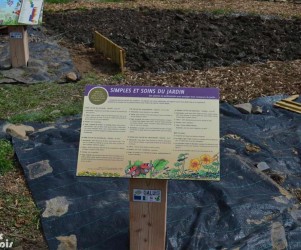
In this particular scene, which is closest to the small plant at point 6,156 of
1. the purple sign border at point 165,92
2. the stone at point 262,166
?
the purple sign border at point 165,92

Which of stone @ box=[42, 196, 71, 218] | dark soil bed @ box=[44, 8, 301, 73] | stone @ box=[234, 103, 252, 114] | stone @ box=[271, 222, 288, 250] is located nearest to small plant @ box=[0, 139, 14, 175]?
stone @ box=[42, 196, 71, 218]

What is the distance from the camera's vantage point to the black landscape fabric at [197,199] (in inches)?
176

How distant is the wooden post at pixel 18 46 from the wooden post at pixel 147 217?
5309mm

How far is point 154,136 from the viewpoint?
12.7 feet

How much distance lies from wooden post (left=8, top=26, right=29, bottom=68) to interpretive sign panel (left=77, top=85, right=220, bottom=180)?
17.0ft

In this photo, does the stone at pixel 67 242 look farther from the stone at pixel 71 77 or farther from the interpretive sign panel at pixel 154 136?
the stone at pixel 71 77

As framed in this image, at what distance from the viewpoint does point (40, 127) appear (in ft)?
21.5

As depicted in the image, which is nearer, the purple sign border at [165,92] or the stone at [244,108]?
the purple sign border at [165,92]

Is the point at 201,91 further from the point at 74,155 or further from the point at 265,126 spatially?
the point at 265,126

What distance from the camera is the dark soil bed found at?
9.48m

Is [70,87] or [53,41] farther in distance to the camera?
[53,41]

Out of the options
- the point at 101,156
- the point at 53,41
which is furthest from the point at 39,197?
the point at 53,41

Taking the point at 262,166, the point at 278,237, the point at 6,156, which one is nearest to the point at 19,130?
the point at 6,156

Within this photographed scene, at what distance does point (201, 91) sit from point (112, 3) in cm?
1063
